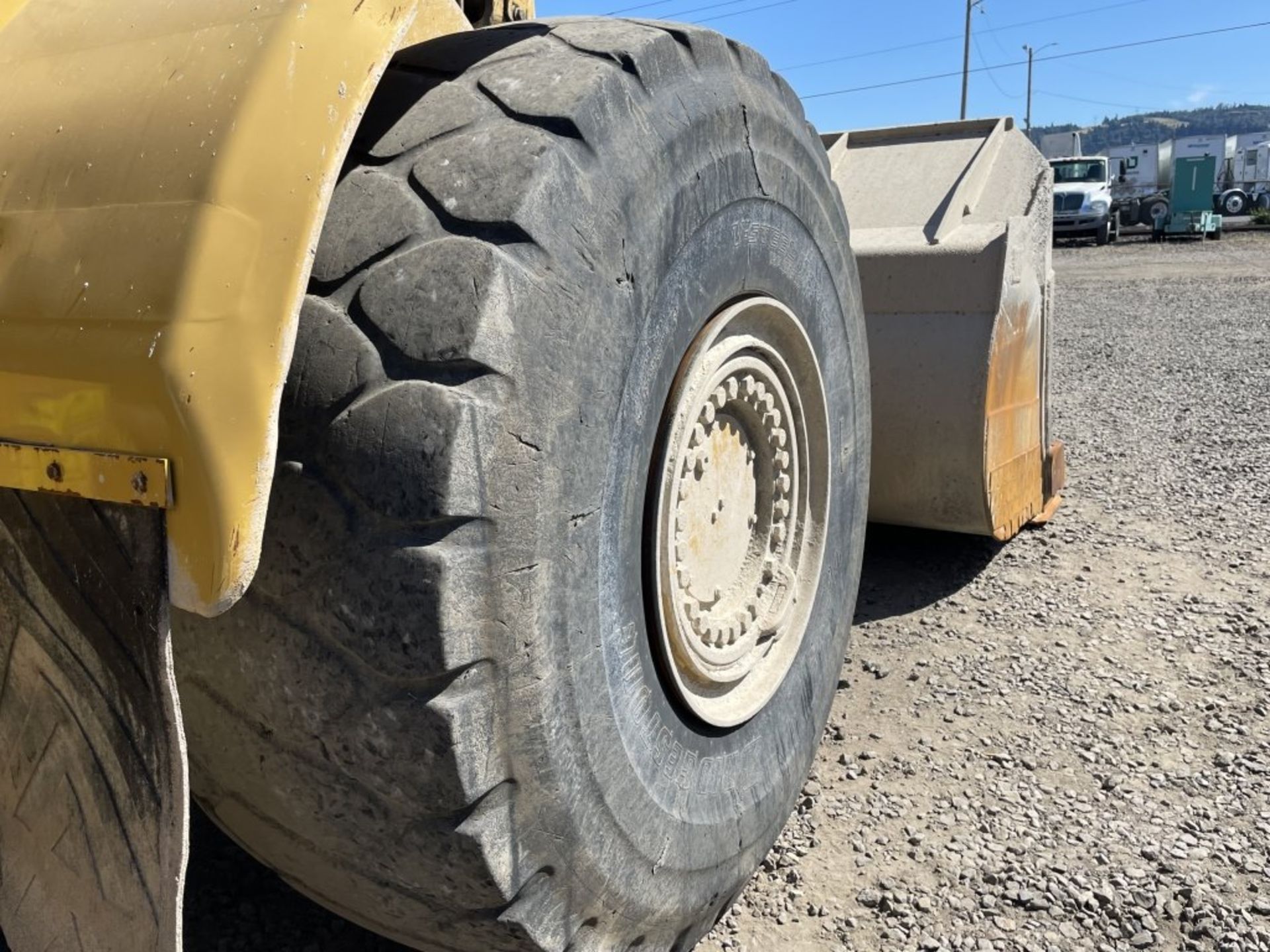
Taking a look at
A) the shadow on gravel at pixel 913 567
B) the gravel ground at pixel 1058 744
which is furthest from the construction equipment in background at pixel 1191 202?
the shadow on gravel at pixel 913 567

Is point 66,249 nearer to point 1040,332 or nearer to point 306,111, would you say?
→ point 306,111

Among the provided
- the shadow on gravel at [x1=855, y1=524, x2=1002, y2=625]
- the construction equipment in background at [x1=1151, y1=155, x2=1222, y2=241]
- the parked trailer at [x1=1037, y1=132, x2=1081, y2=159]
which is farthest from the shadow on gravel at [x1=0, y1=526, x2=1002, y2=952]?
the parked trailer at [x1=1037, y1=132, x2=1081, y2=159]

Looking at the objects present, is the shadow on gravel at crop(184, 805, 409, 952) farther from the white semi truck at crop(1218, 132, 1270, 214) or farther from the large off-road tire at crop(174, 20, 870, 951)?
the white semi truck at crop(1218, 132, 1270, 214)

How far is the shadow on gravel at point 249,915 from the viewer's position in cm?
200

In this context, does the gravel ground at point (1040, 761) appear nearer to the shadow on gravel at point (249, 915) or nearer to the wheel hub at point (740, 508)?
the shadow on gravel at point (249, 915)

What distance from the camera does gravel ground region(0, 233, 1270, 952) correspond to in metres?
2.14

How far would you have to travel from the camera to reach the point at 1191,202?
88.6 feet

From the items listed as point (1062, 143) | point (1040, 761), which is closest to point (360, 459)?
point (1040, 761)

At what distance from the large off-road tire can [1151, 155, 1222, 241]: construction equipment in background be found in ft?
93.5

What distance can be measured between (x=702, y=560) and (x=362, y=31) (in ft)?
3.49

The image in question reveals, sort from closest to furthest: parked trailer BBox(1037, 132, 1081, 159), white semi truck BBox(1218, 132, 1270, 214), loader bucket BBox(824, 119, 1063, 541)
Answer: loader bucket BBox(824, 119, 1063, 541), parked trailer BBox(1037, 132, 1081, 159), white semi truck BBox(1218, 132, 1270, 214)

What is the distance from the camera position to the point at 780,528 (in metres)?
2.24

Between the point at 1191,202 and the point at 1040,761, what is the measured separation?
93.2 ft

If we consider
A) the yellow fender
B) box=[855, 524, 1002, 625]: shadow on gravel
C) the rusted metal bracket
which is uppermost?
the yellow fender
